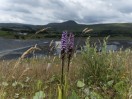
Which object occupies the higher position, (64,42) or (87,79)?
(64,42)

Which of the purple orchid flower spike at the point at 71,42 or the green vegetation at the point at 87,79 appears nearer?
the purple orchid flower spike at the point at 71,42

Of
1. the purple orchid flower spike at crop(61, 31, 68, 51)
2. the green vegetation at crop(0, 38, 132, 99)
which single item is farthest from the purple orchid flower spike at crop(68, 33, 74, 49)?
the green vegetation at crop(0, 38, 132, 99)

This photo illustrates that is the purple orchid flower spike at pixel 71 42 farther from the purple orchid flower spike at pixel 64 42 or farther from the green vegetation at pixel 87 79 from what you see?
the green vegetation at pixel 87 79

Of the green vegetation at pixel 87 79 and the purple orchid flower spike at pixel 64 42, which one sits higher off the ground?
the purple orchid flower spike at pixel 64 42

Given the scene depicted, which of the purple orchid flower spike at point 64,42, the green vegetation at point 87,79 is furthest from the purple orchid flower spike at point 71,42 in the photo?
the green vegetation at point 87,79

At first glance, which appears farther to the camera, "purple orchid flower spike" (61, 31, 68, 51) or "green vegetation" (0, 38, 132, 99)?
"green vegetation" (0, 38, 132, 99)

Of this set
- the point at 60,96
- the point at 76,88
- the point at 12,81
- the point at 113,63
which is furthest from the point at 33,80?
the point at 60,96

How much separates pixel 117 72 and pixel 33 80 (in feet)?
6.50

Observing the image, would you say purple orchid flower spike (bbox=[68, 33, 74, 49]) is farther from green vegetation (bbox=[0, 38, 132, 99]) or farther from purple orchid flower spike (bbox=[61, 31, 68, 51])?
green vegetation (bbox=[0, 38, 132, 99])

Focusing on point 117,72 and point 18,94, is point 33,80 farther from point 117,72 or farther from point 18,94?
point 117,72

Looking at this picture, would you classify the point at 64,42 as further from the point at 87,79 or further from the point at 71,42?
the point at 87,79

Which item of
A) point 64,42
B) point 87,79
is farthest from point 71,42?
point 87,79

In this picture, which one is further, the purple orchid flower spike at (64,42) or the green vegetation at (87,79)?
the green vegetation at (87,79)

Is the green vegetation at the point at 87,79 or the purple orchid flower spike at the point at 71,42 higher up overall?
the purple orchid flower spike at the point at 71,42
